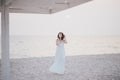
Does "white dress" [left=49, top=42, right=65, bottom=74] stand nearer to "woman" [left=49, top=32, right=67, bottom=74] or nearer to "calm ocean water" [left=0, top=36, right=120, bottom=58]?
"woman" [left=49, top=32, right=67, bottom=74]

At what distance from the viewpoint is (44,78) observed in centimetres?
762

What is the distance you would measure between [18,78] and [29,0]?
268 centimetres

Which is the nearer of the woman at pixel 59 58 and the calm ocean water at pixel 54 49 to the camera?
the woman at pixel 59 58

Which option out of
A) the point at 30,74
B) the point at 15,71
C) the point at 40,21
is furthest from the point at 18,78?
the point at 40,21

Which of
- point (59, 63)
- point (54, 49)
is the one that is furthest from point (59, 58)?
point (54, 49)

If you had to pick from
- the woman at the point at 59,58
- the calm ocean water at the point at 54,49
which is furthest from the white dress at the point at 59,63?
the calm ocean water at the point at 54,49

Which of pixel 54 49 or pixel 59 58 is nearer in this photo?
pixel 59 58

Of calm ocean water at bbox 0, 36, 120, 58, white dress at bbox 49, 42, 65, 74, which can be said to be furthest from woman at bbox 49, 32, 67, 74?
calm ocean water at bbox 0, 36, 120, 58

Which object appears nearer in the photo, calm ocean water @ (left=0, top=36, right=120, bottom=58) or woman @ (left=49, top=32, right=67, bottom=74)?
woman @ (left=49, top=32, right=67, bottom=74)

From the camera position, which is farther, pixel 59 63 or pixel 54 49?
pixel 54 49

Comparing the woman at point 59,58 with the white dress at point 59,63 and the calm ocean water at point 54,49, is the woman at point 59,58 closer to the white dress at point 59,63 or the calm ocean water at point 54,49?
the white dress at point 59,63

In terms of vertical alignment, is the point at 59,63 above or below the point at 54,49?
below

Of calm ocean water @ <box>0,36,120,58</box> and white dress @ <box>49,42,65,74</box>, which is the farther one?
calm ocean water @ <box>0,36,120,58</box>

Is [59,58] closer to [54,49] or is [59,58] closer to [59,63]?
[59,63]
